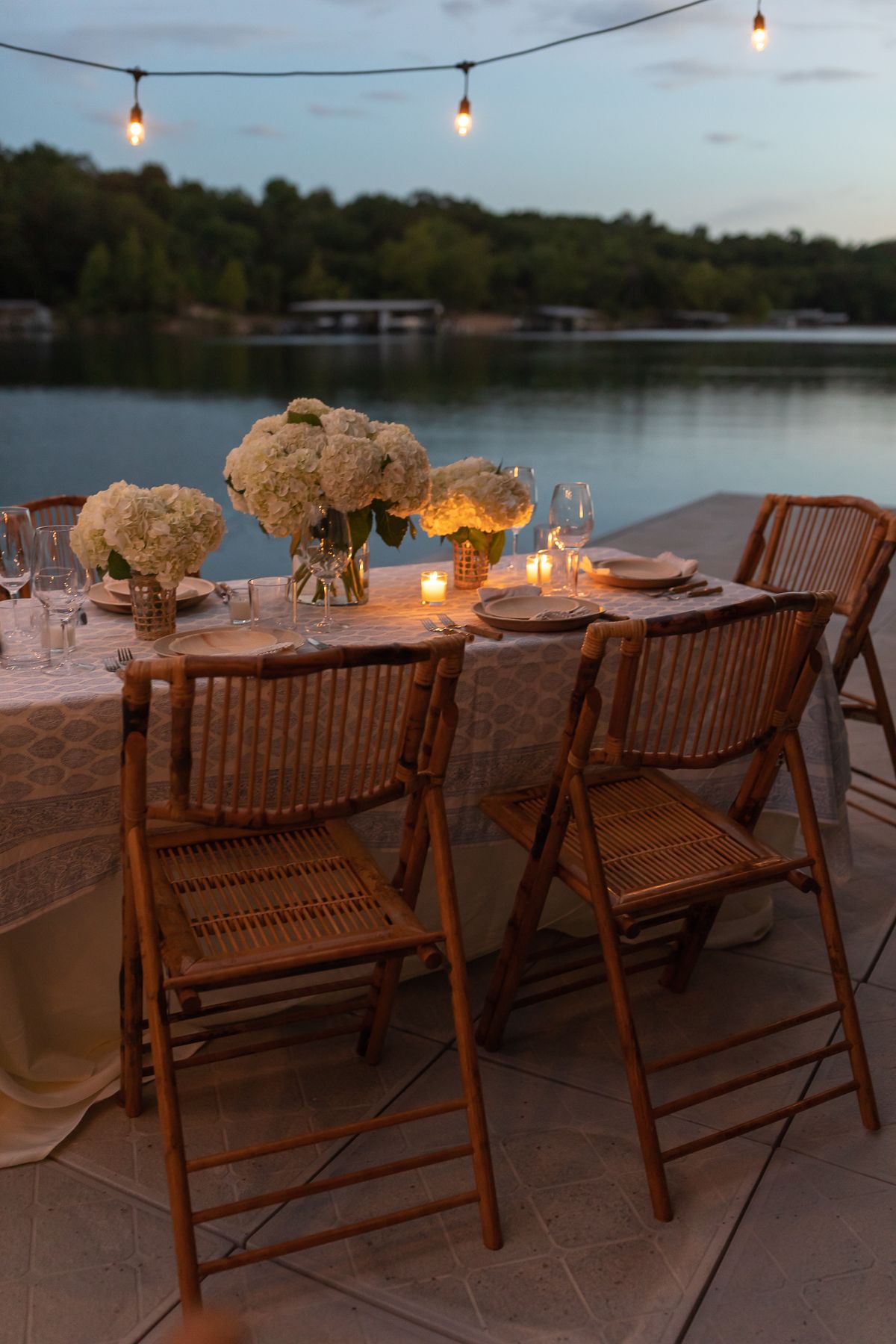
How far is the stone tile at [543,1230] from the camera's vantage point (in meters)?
1.52

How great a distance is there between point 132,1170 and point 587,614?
4.13 ft

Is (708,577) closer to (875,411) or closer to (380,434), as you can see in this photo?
(380,434)

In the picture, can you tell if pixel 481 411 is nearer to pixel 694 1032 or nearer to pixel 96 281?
pixel 96 281

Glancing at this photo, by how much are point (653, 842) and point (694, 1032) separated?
18.6 inches

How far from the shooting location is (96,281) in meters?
17.1

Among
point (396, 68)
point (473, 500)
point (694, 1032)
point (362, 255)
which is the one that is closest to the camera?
point (694, 1032)

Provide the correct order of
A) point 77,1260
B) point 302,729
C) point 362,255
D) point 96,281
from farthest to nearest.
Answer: point 362,255 < point 96,281 < point 77,1260 < point 302,729

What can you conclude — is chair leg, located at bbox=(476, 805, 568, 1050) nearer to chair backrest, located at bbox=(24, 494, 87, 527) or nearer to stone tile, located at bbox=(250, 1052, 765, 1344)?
stone tile, located at bbox=(250, 1052, 765, 1344)

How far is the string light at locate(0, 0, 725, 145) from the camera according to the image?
10.9 ft

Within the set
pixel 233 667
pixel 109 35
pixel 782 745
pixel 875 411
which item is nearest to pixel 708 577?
pixel 782 745

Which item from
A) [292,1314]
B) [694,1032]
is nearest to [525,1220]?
[292,1314]

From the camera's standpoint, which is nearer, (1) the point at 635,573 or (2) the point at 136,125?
(1) the point at 635,573

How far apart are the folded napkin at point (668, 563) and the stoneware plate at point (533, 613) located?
219mm

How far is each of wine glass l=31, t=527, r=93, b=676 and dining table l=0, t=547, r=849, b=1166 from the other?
0.09 m
